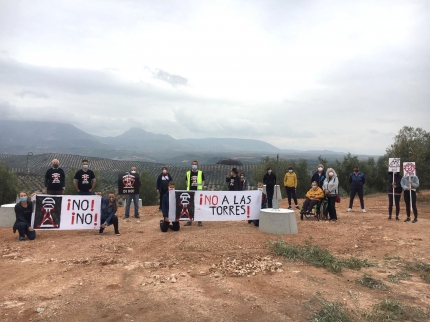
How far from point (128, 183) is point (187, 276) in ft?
22.6

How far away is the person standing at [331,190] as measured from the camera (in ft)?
39.7

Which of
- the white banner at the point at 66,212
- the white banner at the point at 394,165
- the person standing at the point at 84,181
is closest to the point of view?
the white banner at the point at 66,212

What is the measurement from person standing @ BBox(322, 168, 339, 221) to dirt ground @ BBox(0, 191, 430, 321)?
6.18 ft

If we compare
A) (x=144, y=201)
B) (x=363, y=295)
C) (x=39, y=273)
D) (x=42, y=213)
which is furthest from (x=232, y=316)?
(x=144, y=201)

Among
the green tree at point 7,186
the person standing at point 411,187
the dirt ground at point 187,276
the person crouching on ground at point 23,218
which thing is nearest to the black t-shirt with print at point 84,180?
the dirt ground at point 187,276

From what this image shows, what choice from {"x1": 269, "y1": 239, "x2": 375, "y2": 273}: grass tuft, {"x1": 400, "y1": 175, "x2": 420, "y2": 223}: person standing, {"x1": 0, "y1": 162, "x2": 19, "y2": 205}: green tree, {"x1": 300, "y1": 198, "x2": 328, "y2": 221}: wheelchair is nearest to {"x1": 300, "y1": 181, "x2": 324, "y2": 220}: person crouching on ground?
{"x1": 300, "y1": 198, "x2": 328, "y2": 221}: wheelchair

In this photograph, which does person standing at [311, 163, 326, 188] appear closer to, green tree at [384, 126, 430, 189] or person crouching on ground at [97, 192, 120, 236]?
person crouching on ground at [97, 192, 120, 236]

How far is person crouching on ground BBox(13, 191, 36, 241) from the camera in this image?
30.1 feet

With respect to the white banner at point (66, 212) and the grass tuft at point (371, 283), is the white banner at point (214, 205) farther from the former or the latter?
the grass tuft at point (371, 283)

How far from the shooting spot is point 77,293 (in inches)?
215

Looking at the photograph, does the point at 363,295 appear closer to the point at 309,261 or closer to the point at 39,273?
the point at 309,261

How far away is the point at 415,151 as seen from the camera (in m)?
22.3

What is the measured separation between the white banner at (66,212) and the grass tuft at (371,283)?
744cm

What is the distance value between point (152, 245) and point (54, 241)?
9.05 ft
